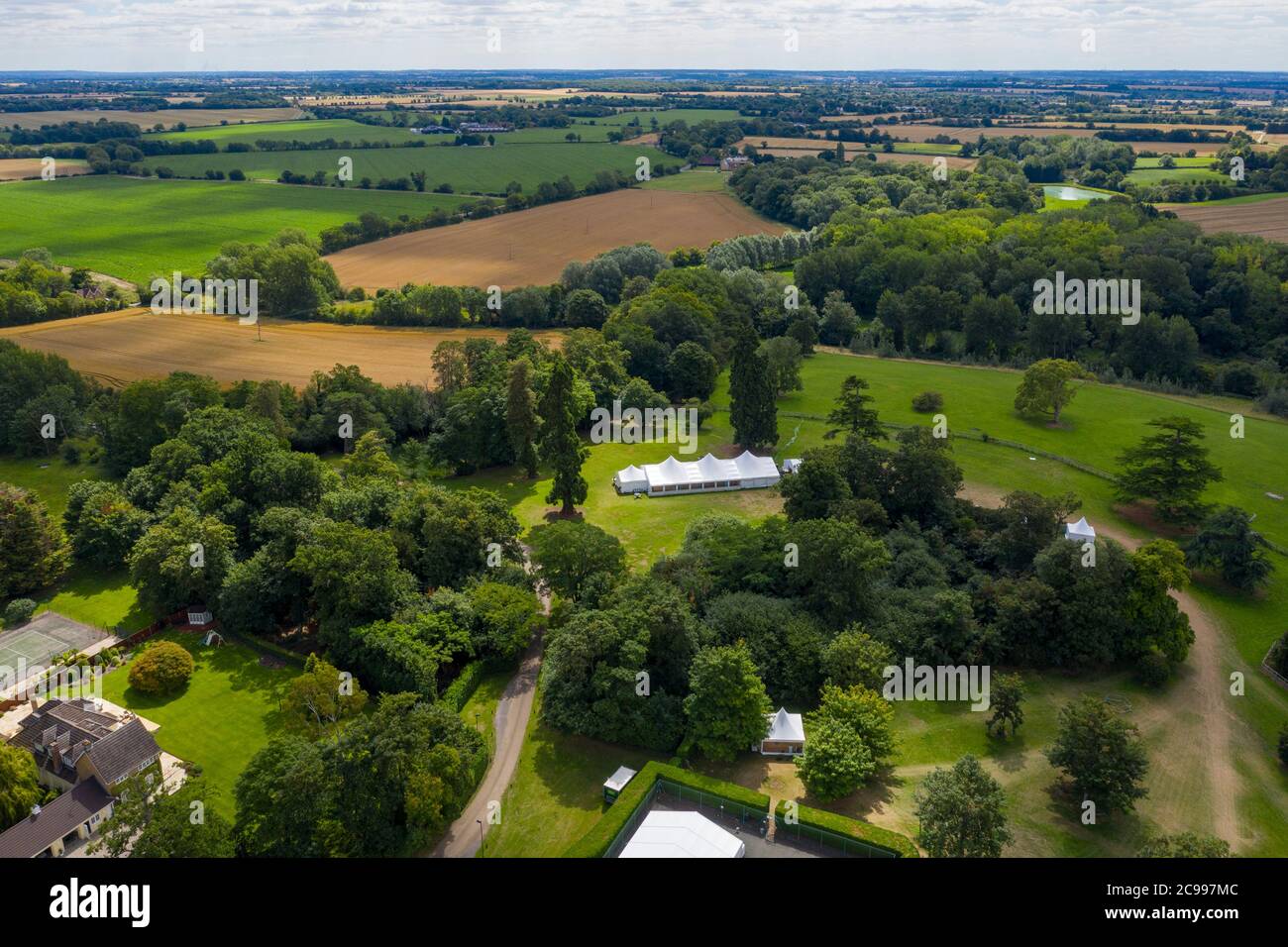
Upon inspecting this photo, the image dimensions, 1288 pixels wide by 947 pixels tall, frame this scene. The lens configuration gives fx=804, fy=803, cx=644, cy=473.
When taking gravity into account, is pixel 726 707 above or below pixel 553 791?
above

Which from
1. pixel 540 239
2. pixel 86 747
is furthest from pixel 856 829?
pixel 540 239

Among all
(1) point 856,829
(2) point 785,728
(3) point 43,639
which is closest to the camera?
(1) point 856,829

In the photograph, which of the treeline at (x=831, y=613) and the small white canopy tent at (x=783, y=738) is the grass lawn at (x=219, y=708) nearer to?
the treeline at (x=831, y=613)

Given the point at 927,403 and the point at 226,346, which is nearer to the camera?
the point at 927,403

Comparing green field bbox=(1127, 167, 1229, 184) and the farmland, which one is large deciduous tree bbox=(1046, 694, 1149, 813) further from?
green field bbox=(1127, 167, 1229, 184)

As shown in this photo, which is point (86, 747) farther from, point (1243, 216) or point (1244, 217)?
point (1243, 216)

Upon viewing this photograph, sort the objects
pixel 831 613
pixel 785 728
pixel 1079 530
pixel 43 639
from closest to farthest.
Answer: pixel 785 728 < pixel 831 613 < pixel 43 639 < pixel 1079 530

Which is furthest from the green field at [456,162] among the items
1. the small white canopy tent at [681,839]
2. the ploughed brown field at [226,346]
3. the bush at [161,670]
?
the small white canopy tent at [681,839]
